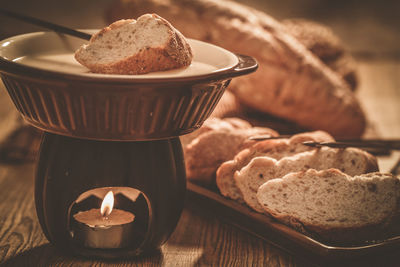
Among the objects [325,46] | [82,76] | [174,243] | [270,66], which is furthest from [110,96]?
[325,46]

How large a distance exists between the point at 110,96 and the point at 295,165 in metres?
0.64

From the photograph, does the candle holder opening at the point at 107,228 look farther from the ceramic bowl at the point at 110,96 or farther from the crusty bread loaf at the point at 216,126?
the crusty bread loaf at the point at 216,126

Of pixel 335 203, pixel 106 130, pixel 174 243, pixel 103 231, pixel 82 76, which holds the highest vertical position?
pixel 82 76

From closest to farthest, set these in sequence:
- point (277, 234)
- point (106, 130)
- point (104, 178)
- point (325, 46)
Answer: point (106, 130), point (104, 178), point (277, 234), point (325, 46)

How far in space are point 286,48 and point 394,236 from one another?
1.18 metres

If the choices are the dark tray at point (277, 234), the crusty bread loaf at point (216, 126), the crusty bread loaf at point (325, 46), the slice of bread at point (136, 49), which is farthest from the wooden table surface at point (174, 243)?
the crusty bread loaf at point (325, 46)

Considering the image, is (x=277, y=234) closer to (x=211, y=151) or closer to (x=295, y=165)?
(x=295, y=165)

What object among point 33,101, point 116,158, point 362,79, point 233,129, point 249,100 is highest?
point 33,101

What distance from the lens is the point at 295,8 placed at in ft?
15.1

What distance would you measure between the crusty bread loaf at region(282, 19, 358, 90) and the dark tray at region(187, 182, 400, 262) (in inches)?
55.0

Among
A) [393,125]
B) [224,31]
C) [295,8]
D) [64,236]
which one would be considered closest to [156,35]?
[64,236]

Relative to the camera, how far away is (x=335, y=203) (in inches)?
51.9

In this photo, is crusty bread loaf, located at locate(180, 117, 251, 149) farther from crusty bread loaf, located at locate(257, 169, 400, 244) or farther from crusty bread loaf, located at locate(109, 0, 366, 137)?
crusty bread loaf, located at locate(109, 0, 366, 137)

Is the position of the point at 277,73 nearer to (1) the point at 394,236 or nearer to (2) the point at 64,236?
(1) the point at 394,236
